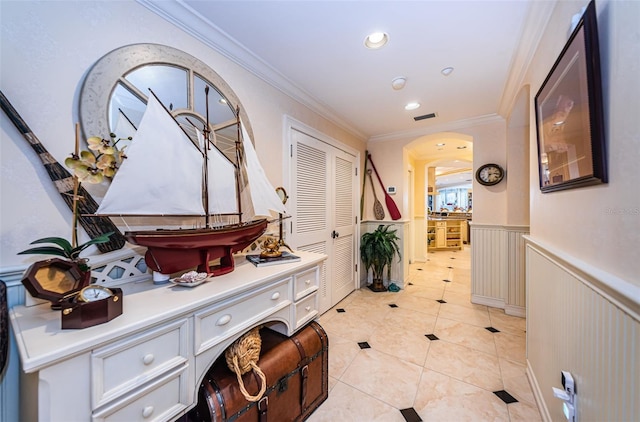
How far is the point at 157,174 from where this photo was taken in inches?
41.3

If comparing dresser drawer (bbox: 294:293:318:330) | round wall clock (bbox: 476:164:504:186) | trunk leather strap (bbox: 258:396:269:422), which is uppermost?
round wall clock (bbox: 476:164:504:186)

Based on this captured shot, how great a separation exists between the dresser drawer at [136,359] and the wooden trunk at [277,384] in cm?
31

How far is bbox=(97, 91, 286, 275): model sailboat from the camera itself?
98 centimetres

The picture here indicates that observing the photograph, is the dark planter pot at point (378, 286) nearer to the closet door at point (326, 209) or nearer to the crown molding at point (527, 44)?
the closet door at point (326, 209)

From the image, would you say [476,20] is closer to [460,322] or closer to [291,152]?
[291,152]

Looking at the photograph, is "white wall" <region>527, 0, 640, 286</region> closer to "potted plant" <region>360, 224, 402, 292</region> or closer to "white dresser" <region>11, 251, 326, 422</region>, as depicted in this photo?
"white dresser" <region>11, 251, 326, 422</region>

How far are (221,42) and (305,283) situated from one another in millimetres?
1704

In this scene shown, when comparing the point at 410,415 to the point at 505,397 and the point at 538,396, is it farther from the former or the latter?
the point at 538,396

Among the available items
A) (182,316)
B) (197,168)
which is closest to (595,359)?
(182,316)

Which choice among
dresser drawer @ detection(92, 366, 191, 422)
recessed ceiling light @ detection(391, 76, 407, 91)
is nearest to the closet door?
recessed ceiling light @ detection(391, 76, 407, 91)

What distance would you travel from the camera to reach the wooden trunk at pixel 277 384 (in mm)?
1014

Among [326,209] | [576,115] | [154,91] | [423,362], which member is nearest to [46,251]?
[154,91]

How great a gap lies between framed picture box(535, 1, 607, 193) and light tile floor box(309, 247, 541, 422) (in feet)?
4.71

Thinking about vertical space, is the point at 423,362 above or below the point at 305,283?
below
